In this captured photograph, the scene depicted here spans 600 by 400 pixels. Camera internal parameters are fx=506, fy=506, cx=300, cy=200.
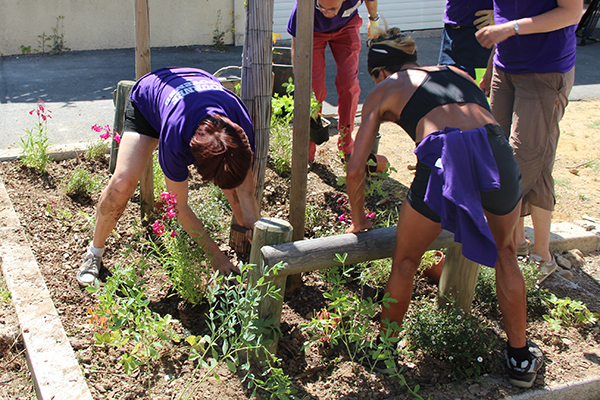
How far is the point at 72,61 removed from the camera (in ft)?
28.7

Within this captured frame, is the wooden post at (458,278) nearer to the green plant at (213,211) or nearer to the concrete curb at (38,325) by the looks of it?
the green plant at (213,211)

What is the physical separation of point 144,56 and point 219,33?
22.6ft

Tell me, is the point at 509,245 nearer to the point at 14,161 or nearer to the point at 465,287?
the point at 465,287

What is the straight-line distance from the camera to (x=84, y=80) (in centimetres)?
766

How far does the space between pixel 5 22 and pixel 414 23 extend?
794 centimetres

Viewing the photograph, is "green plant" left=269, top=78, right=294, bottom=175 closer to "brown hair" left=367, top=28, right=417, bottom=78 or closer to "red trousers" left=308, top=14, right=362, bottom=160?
"red trousers" left=308, top=14, right=362, bottom=160

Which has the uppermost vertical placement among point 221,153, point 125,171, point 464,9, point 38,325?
point 464,9

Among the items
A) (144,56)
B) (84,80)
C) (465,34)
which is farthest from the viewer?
(84,80)

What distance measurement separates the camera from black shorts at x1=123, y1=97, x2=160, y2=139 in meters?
3.04

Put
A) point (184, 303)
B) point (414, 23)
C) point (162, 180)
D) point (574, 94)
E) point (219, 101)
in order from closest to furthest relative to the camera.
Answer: point (219, 101), point (184, 303), point (162, 180), point (574, 94), point (414, 23)

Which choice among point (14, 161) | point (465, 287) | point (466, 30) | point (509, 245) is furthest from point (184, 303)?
point (466, 30)

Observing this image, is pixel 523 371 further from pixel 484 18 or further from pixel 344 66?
pixel 344 66

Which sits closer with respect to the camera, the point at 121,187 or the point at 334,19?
the point at 121,187

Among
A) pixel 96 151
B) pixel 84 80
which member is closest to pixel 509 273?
pixel 96 151
